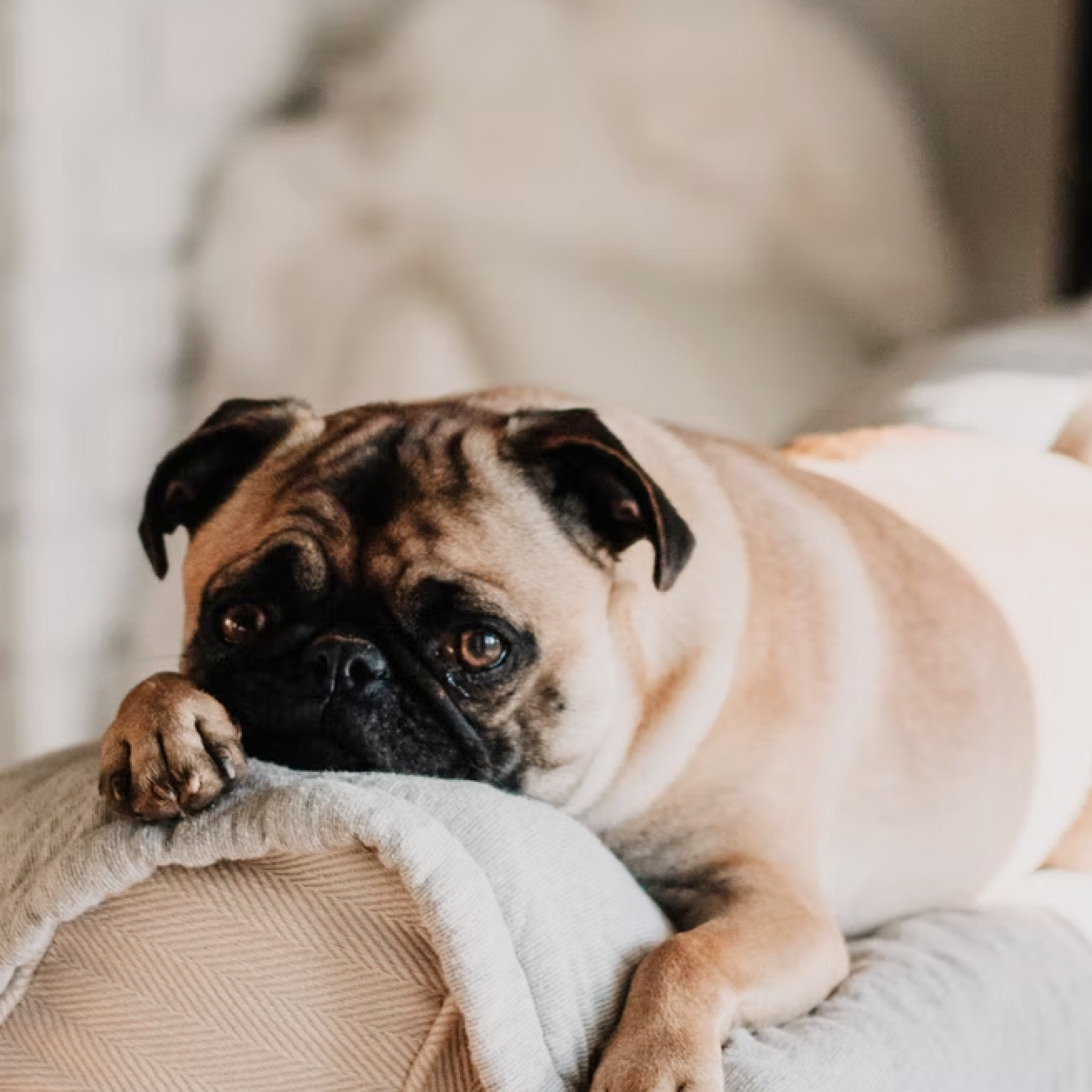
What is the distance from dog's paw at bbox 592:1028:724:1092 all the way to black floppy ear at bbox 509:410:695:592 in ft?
1.33

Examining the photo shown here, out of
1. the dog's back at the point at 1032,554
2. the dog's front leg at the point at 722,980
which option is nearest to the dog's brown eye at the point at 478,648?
the dog's front leg at the point at 722,980

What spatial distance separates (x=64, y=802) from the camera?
1238 mm

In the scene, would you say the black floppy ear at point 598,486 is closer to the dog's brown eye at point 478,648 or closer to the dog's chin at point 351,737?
the dog's brown eye at point 478,648

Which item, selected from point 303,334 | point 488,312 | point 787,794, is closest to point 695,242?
point 488,312

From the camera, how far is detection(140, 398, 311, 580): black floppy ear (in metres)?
1.46

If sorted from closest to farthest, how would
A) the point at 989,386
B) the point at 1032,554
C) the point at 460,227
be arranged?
the point at 1032,554
the point at 989,386
the point at 460,227

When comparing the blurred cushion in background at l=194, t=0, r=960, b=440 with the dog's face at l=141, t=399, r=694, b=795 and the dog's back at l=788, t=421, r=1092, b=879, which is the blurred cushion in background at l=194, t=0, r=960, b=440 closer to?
the dog's back at l=788, t=421, r=1092, b=879

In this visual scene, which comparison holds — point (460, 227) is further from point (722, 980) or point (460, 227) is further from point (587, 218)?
point (722, 980)

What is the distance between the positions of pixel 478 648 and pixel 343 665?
129mm

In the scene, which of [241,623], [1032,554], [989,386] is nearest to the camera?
[241,623]

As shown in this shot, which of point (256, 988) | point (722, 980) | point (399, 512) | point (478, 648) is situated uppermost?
point (399, 512)

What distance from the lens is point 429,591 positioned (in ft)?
4.32

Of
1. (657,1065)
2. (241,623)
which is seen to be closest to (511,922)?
(657,1065)

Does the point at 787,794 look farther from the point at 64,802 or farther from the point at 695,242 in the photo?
the point at 695,242
